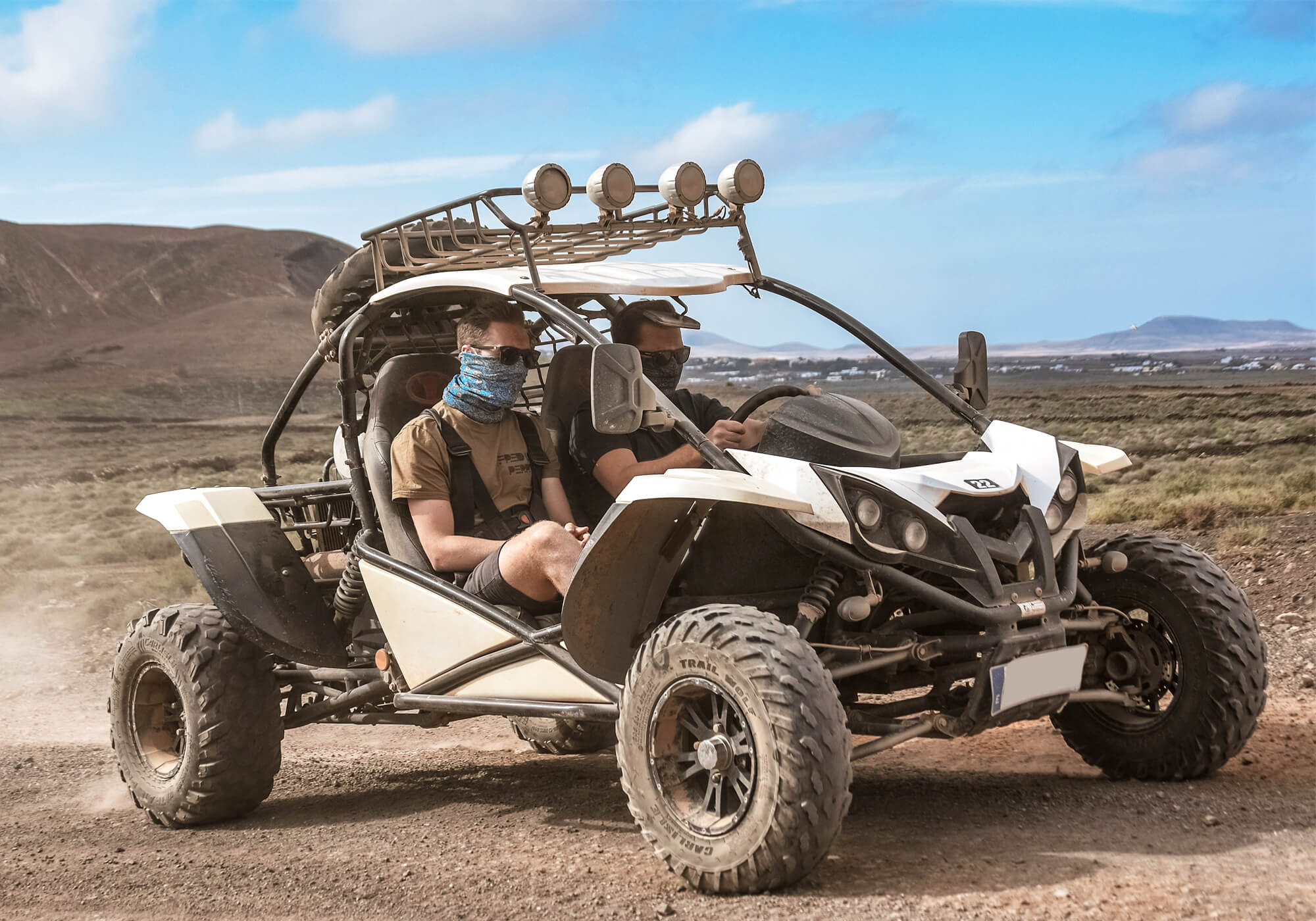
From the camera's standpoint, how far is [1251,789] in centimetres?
560

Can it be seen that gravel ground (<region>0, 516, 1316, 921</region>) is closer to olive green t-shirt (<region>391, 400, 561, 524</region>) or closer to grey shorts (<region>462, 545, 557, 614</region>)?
grey shorts (<region>462, 545, 557, 614</region>)

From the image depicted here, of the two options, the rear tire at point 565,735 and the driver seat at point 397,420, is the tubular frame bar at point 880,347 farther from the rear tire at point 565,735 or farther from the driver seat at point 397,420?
the rear tire at point 565,735

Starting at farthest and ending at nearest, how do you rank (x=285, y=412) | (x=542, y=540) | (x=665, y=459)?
(x=285, y=412) < (x=665, y=459) < (x=542, y=540)

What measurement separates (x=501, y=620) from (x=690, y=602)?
734mm

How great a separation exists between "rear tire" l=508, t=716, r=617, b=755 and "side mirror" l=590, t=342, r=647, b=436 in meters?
3.73

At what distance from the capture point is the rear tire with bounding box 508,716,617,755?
813 centimetres

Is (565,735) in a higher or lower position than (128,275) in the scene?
lower

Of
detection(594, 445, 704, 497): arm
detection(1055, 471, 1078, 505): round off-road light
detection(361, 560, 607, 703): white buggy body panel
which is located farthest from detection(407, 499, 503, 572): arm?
detection(1055, 471, 1078, 505): round off-road light

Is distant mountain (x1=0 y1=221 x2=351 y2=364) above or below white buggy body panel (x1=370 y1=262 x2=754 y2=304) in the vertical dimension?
above

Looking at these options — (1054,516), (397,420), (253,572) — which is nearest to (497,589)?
(397,420)

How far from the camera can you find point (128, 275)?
103 meters

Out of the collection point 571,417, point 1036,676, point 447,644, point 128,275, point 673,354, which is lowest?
point 1036,676

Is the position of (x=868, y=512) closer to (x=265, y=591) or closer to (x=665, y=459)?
(x=665, y=459)

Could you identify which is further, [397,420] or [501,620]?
[397,420]
